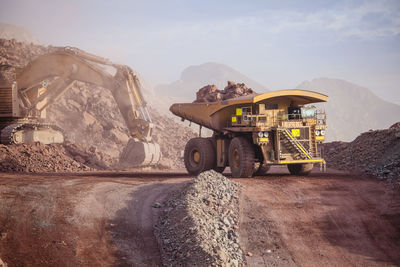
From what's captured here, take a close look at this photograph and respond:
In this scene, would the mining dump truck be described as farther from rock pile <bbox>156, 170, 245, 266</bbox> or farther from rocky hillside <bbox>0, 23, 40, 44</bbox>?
rocky hillside <bbox>0, 23, 40, 44</bbox>

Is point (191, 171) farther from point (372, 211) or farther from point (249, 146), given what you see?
point (372, 211)

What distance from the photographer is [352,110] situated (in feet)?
485

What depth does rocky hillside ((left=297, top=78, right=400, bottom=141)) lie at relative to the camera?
134750 millimetres

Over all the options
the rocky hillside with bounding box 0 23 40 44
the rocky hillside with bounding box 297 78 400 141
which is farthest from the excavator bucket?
the rocky hillside with bounding box 0 23 40 44

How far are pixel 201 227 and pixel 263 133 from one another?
6349 millimetres

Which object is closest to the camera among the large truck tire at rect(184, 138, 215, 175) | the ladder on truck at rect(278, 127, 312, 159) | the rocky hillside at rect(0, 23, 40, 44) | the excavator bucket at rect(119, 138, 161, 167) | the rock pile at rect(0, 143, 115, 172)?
the ladder on truck at rect(278, 127, 312, 159)

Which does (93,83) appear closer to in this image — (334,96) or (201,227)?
(201,227)

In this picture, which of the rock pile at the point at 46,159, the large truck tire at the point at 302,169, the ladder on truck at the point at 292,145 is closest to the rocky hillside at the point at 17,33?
the rock pile at the point at 46,159

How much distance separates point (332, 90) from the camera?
16738cm

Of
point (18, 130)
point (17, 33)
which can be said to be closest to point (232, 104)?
point (18, 130)

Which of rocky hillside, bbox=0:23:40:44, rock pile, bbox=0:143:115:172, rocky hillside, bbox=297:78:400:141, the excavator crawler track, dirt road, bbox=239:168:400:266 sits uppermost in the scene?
rocky hillside, bbox=0:23:40:44

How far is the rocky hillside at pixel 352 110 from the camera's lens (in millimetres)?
134750

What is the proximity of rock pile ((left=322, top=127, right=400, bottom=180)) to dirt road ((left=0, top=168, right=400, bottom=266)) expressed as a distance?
3844mm

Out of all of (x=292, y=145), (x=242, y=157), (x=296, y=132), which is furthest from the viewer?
(x=296, y=132)
